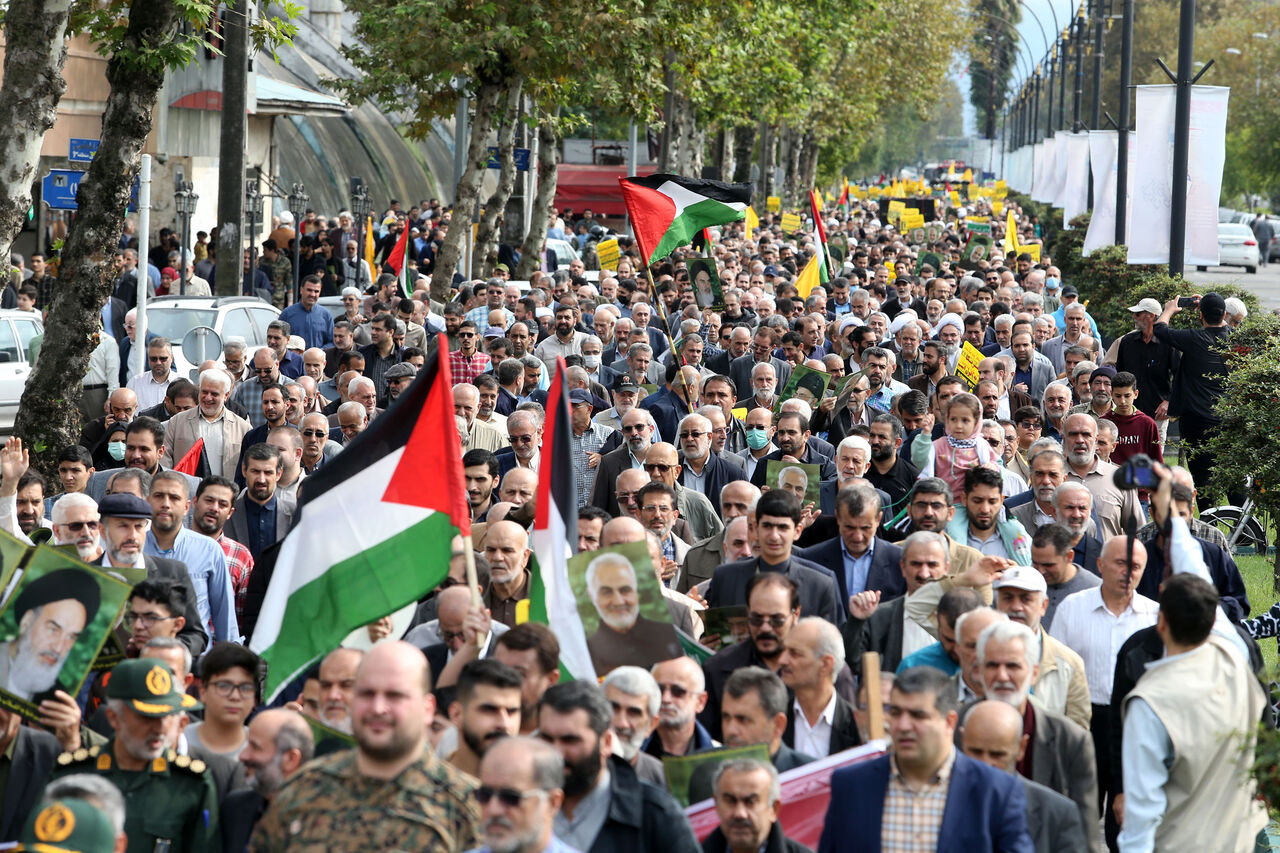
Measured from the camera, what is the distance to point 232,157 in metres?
21.2

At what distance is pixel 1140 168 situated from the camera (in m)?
23.3

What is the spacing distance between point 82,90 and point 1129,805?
29758 millimetres

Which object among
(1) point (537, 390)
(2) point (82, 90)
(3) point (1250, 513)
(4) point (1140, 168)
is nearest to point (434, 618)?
(1) point (537, 390)

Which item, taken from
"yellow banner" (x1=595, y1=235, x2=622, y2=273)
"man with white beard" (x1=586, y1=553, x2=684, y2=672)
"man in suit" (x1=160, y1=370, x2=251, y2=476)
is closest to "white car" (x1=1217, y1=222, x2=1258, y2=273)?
"yellow banner" (x1=595, y1=235, x2=622, y2=273)

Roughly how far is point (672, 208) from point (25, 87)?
605 cm

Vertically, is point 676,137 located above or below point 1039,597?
above

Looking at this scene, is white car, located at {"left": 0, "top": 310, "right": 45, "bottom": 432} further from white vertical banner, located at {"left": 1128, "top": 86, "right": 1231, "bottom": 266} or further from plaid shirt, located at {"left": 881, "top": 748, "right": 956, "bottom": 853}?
plaid shirt, located at {"left": 881, "top": 748, "right": 956, "bottom": 853}

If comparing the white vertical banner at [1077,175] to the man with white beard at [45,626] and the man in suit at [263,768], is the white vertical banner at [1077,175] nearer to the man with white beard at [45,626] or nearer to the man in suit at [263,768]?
the man with white beard at [45,626]

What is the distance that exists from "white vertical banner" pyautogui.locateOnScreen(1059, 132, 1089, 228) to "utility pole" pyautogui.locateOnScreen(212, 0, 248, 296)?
19.5m

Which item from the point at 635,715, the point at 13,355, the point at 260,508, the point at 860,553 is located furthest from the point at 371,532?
the point at 13,355

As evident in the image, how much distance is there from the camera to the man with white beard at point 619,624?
702 centimetres

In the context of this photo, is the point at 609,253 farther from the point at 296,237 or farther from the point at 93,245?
the point at 93,245

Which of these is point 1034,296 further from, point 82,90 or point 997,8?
point 997,8

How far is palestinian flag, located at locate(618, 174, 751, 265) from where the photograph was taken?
52.2ft
